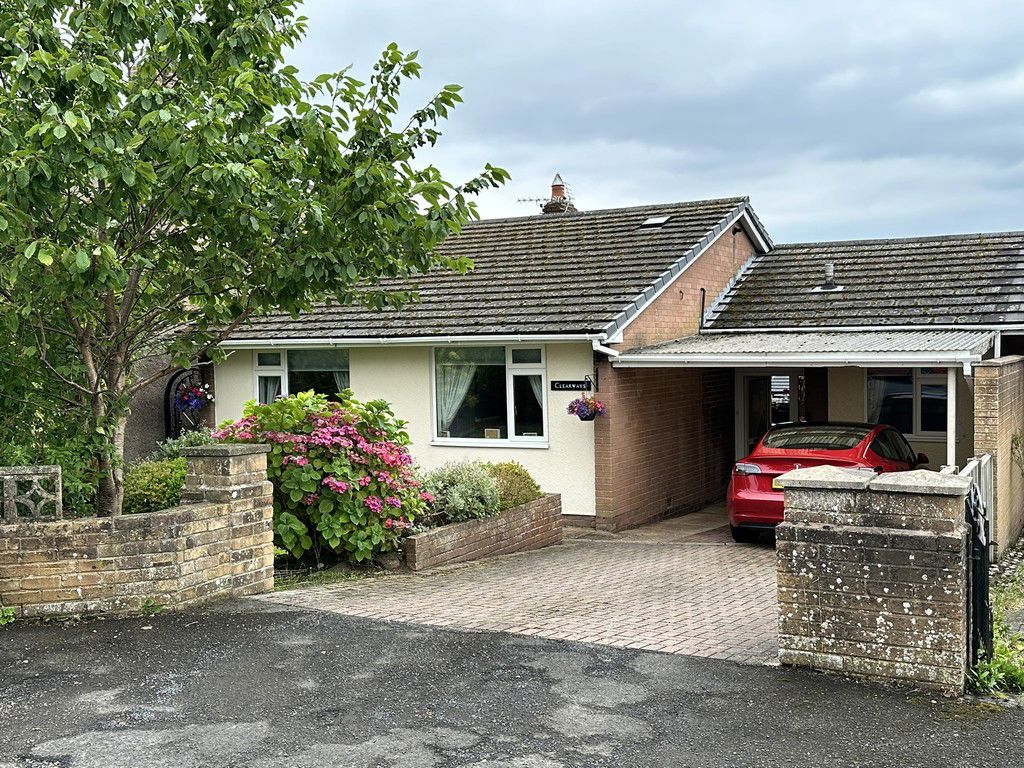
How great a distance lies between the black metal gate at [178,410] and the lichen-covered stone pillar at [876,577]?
14.6 m

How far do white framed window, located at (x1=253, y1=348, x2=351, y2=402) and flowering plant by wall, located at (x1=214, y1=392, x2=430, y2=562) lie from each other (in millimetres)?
6850

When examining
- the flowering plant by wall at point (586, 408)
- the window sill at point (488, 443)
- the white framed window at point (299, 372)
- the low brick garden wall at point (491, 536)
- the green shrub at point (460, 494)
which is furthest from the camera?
the white framed window at point (299, 372)

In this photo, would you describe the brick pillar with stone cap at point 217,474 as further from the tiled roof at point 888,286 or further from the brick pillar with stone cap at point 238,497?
the tiled roof at point 888,286

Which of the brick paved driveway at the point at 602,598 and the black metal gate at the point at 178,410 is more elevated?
the black metal gate at the point at 178,410

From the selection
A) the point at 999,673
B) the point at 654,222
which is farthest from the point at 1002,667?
the point at 654,222

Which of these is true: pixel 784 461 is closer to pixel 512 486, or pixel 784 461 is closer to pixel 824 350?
pixel 824 350

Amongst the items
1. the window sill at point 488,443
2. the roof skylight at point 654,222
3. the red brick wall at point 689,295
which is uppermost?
the roof skylight at point 654,222

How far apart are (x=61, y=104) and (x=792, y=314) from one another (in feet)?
41.1

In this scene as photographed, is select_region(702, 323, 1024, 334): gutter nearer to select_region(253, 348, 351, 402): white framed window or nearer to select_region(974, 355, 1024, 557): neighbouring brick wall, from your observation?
select_region(974, 355, 1024, 557): neighbouring brick wall

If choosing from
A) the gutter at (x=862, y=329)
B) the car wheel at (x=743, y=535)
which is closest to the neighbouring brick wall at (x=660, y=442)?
the gutter at (x=862, y=329)

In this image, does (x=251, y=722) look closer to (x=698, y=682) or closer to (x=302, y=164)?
(x=698, y=682)

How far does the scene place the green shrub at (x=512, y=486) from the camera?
500 inches

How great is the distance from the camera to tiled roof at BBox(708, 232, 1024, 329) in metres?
15.8

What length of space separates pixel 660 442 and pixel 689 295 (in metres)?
2.62
